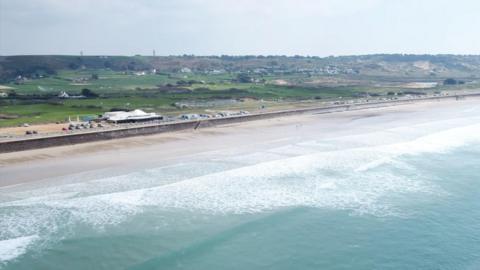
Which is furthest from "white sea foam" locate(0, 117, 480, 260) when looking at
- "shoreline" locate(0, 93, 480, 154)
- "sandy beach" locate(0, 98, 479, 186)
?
"shoreline" locate(0, 93, 480, 154)

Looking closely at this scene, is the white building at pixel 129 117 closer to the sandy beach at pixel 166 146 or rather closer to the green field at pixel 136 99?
the sandy beach at pixel 166 146

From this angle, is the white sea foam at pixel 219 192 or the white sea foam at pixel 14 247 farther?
the white sea foam at pixel 219 192

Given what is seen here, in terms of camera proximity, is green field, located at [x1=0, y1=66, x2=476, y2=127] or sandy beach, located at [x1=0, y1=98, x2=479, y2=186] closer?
sandy beach, located at [x1=0, y1=98, x2=479, y2=186]

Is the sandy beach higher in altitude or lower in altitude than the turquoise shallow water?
higher

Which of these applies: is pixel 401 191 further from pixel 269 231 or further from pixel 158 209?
pixel 158 209

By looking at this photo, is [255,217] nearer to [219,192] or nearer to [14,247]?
[219,192]

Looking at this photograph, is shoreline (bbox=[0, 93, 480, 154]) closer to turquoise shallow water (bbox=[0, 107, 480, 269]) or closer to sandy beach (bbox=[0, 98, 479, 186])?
sandy beach (bbox=[0, 98, 479, 186])

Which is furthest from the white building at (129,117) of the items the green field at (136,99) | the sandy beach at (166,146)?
the green field at (136,99)
